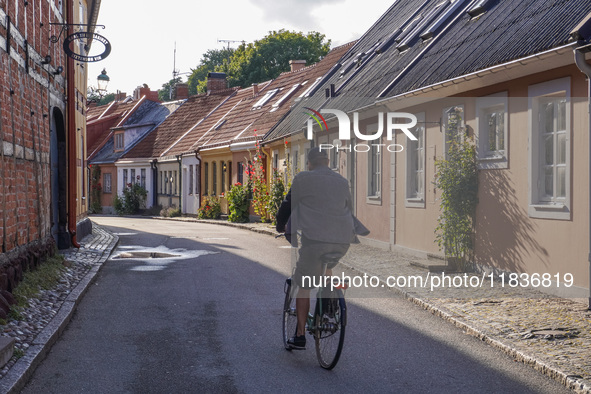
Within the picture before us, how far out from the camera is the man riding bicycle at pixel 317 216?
6.46 m

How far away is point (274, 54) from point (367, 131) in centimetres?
3993

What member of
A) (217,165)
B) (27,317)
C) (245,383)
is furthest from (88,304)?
(217,165)

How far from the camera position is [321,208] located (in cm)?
651

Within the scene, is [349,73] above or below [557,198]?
above

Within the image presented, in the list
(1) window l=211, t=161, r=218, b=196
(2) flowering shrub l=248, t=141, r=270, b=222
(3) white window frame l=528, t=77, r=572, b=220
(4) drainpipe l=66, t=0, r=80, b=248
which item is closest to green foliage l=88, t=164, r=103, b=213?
(1) window l=211, t=161, r=218, b=196

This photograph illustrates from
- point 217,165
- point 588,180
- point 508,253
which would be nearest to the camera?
point 588,180

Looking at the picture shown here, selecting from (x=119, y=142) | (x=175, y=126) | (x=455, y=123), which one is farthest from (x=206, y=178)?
(x=455, y=123)

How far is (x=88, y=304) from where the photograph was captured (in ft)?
33.4

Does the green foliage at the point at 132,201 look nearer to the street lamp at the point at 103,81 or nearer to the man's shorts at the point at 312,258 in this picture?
the street lamp at the point at 103,81

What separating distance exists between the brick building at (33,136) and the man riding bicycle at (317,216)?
3.96 m

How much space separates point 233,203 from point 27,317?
78.4 feet

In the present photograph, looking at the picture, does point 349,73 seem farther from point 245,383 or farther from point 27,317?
point 245,383

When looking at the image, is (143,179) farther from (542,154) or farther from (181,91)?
(542,154)

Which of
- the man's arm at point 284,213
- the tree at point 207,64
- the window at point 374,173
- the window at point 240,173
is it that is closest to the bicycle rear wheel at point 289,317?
the man's arm at point 284,213
